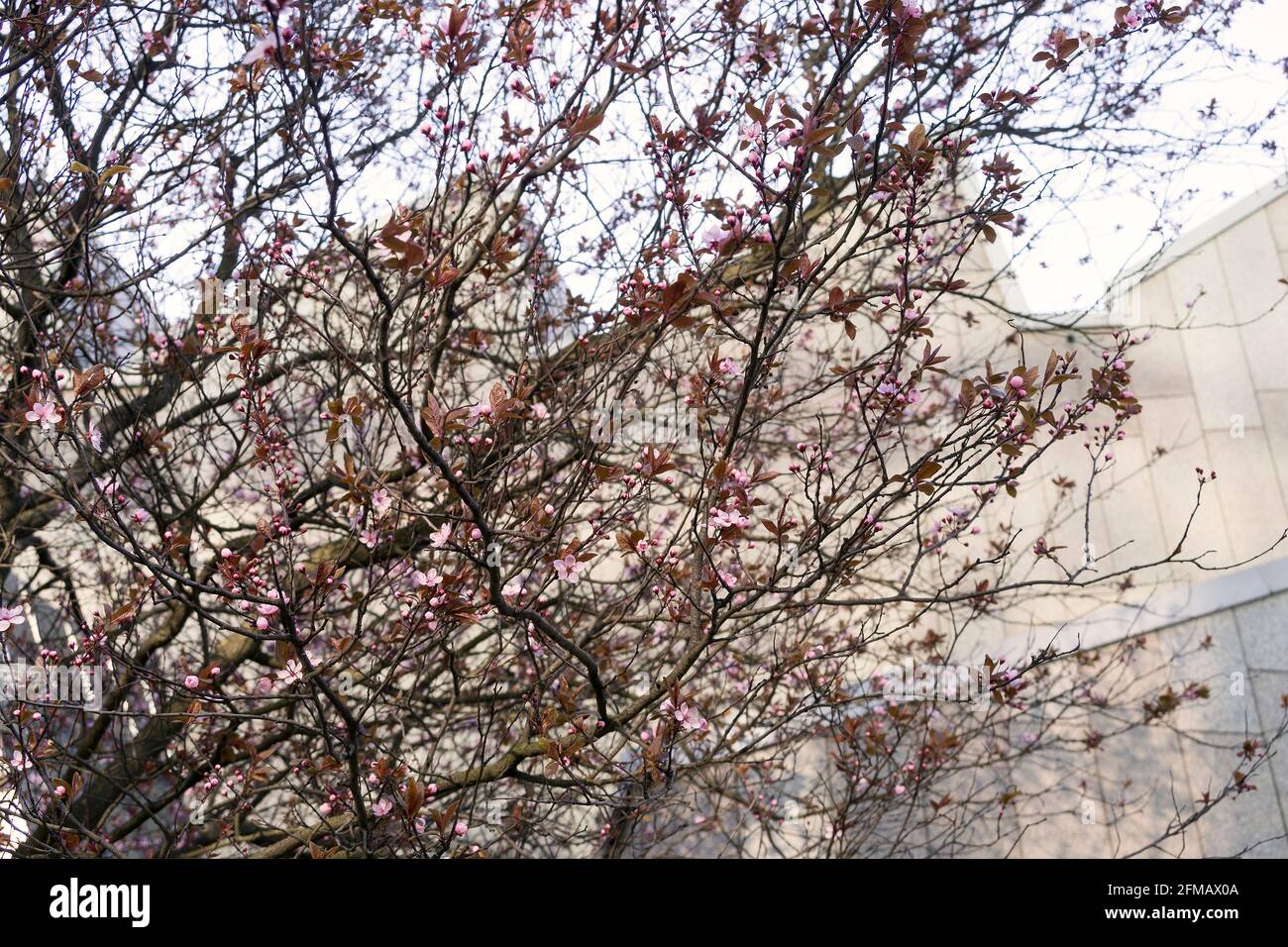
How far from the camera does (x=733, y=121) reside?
366 centimetres

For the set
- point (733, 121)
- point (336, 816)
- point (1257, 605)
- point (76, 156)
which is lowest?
point (336, 816)

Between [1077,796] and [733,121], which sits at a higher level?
[733,121]

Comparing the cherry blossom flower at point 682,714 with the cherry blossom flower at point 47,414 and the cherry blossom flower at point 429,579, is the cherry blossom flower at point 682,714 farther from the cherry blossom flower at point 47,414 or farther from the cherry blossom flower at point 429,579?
the cherry blossom flower at point 47,414

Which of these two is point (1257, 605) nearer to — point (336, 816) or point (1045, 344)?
point (1045, 344)

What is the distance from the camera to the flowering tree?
247 cm

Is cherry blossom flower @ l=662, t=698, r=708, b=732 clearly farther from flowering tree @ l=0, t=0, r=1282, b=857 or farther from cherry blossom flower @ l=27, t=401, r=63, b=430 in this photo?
cherry blossom flower @ l=27, t=401, r=63, b=430

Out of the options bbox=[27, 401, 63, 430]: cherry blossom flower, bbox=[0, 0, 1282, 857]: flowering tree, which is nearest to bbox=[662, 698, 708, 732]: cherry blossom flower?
bbox=[0, 0, 1282, 857]: flowering tree

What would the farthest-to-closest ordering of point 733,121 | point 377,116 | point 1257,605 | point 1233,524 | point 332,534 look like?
1. point 1233,524
2. point 1257,605
3. point 332,534
4. point 377,116
5. point 733,121

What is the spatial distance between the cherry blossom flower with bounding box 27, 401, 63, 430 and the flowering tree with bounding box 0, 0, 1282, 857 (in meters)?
0.01

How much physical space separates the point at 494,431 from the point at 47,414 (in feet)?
3.70

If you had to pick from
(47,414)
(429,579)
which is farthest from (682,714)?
(47,414)

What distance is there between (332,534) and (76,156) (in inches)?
85.8

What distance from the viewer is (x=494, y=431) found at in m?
2.96

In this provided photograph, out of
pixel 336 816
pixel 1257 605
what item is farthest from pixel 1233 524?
pixel 336 816
